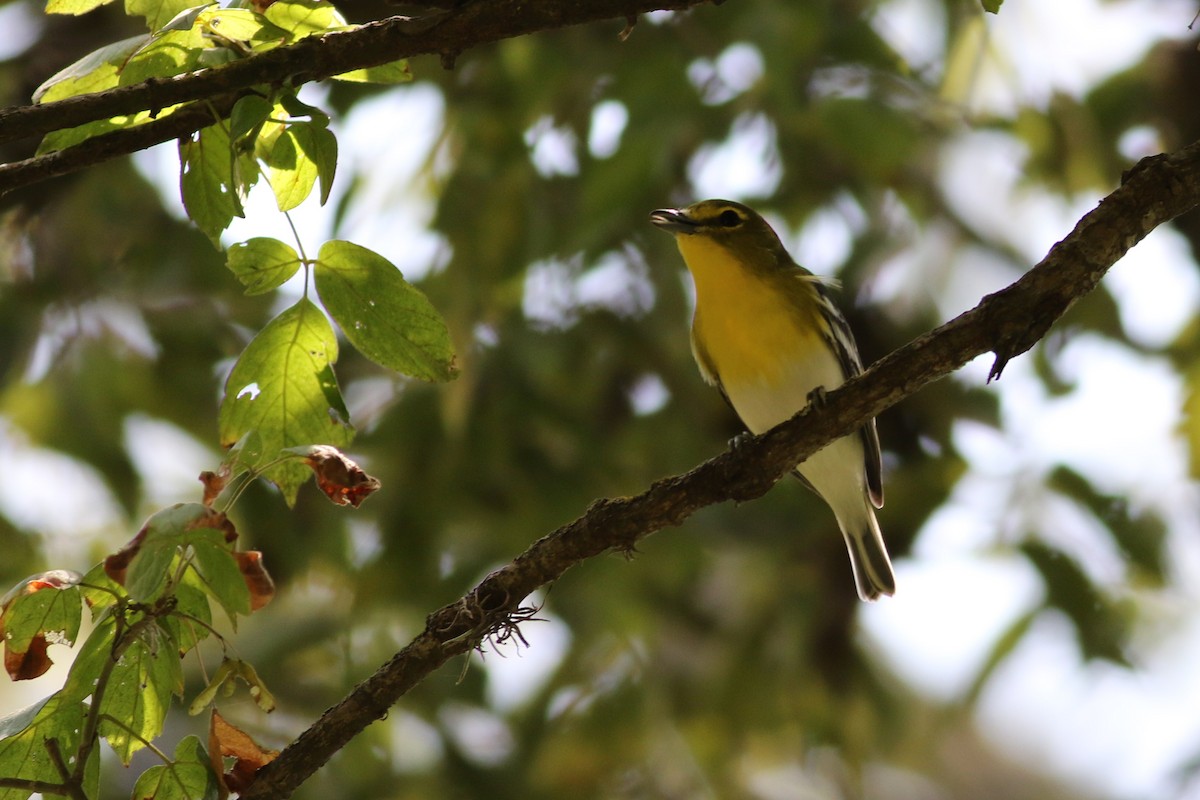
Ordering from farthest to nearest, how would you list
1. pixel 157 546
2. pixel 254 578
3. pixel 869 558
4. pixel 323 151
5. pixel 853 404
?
pixel 869 558, pixel 853 404, pixel 323 151, pixel 254 578, pixel 157 546

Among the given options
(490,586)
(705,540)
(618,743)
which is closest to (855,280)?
(705,540)

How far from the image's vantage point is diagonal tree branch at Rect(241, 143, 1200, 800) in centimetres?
190

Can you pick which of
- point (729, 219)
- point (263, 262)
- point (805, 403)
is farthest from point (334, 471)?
point (729, 219)

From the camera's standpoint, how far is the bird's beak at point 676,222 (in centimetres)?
476

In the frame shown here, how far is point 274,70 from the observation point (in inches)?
65.3

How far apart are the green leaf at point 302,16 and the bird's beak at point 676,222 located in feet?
10.1

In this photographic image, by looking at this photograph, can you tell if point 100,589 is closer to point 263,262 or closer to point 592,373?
point 263,262

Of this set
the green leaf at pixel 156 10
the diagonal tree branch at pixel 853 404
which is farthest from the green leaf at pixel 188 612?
the green leaf at pixel 156 10

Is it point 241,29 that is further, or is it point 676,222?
point 676,222

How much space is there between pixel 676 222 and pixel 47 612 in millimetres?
3438

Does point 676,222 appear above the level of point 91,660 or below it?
below

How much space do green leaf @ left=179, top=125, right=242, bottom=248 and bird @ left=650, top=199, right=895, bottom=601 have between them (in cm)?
289

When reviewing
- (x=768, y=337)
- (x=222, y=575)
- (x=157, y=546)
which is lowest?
(x=768, y=337)

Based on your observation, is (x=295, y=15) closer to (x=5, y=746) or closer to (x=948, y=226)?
(x=5, y=746)
